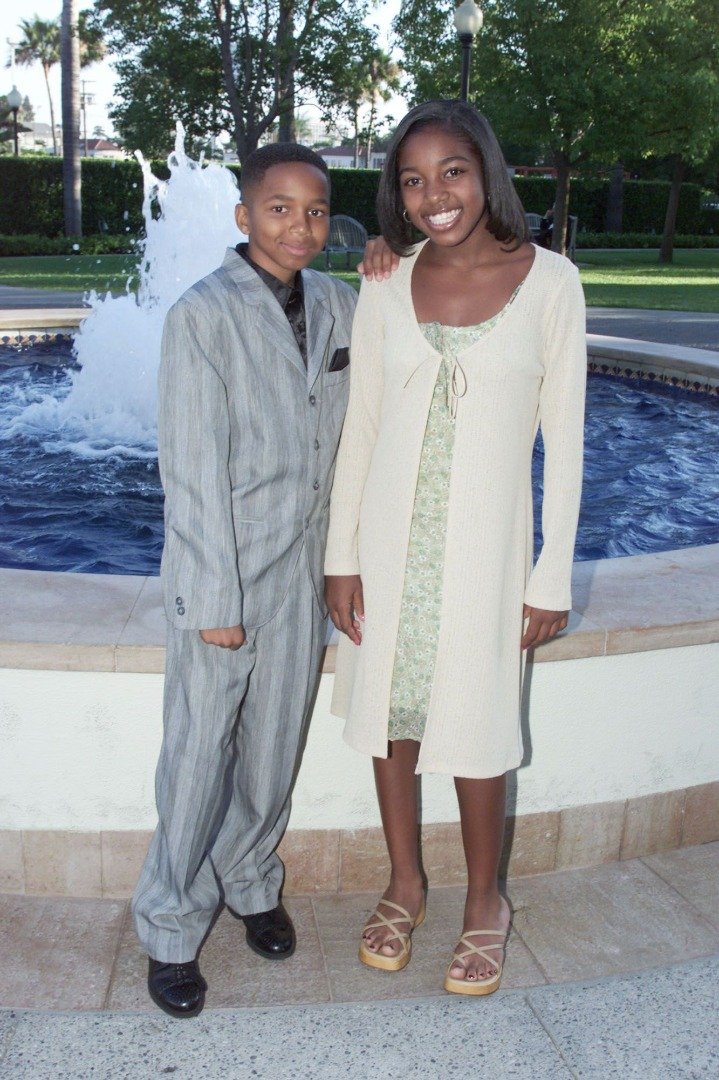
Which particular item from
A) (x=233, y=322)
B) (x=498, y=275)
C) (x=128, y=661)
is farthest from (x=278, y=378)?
(x=128, y=661)

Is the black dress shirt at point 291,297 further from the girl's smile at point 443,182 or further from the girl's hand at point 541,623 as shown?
the girl's hand at point 541,623

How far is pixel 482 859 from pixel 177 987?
27.5 inches

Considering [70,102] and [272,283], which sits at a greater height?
[70,102]

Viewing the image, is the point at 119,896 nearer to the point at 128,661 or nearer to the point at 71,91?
the point at 128,661

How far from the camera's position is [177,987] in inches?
90.0

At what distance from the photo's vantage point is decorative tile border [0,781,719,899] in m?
2.64

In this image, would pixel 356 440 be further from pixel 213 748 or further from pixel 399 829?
pixel 399 829

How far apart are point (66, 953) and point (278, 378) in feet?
4.42

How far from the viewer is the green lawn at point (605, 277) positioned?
14.8 m

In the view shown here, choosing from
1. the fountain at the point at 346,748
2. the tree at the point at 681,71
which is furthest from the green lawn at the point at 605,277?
the fountain at the point at 346,748

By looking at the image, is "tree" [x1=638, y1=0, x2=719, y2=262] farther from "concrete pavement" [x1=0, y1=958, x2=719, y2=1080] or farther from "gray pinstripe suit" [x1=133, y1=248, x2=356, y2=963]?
"concrete pavement" [x1=0, y1=958, x2=719, y2=1080]

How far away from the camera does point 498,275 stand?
223 cm

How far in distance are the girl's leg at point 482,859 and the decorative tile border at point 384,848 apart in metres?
0.33

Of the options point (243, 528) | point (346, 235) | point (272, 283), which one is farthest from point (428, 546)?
point (346, 235)
